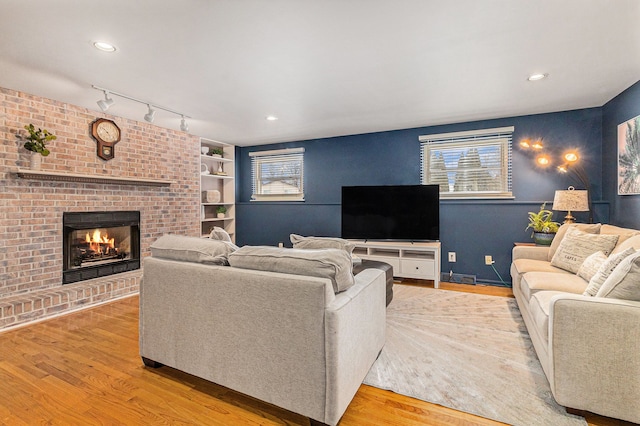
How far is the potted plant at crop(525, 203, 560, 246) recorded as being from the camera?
3.63 meters

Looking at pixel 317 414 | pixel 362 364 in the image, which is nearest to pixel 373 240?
pixel 362 364

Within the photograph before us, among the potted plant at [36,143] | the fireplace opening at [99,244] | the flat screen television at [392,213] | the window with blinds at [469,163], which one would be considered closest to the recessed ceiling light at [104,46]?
the potted plant at [36,143]

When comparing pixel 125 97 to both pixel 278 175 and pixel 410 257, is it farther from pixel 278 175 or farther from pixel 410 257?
pixel 410 257

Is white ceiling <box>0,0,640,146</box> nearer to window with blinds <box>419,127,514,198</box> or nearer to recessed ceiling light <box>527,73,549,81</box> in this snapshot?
recessed ceiling light <box>527,73,549,81</box>

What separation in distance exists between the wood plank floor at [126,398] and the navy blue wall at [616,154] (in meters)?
2.41

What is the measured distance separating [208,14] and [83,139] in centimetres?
283

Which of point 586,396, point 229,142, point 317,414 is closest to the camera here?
point 317,414

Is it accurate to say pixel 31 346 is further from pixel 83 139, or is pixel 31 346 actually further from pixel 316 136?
pixel 316 136

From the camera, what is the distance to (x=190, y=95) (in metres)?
3.25

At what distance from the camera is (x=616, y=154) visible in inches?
129

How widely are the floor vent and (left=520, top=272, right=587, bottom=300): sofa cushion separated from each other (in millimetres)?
1585

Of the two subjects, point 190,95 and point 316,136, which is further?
point 316,136

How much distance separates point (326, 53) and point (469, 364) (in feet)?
8.12

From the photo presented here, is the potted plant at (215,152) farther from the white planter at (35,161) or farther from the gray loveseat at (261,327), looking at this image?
the gray loveseat at (261,327)
